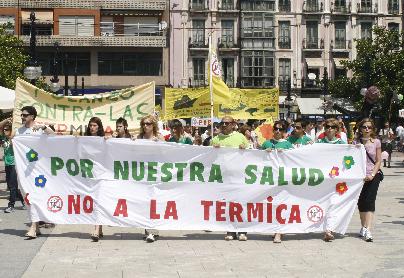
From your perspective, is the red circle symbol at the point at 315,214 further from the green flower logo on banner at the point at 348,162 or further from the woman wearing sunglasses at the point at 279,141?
the woman wearing sunglasses at the point at 279,141

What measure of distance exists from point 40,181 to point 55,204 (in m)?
0.37

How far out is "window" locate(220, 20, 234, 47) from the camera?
56688 mm

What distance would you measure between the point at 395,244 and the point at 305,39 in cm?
4862

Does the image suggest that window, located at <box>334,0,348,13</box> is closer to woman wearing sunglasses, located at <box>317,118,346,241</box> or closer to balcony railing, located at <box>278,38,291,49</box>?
balcony railing, located at <box>278,38,291,49</box>

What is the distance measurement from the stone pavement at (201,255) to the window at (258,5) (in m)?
46.8

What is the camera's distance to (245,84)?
56781 millimetres

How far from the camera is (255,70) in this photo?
187 feet

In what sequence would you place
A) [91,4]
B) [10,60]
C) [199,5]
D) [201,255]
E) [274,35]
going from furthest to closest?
[274,35], [199,5], [91,4], [10,60], [201,255]

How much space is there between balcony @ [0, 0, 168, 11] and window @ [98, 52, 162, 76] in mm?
3122

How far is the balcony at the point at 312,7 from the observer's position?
57.6m

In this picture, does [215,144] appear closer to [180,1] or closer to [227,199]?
[227,199]

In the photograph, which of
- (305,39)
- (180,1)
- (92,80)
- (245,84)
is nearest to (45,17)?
(92,80)

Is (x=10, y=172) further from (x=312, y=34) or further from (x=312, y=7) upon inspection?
(x=312, y=7)

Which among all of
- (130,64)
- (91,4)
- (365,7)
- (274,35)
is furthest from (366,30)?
(91,4)
